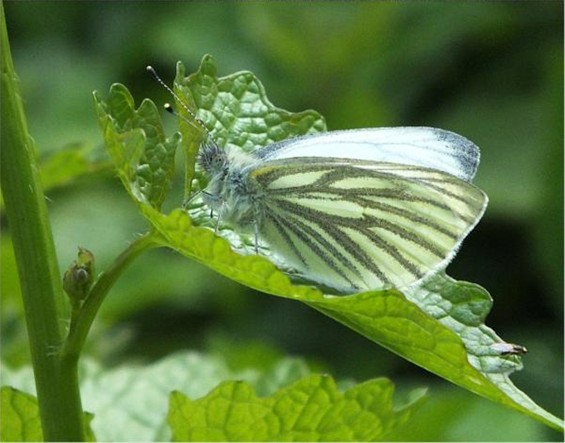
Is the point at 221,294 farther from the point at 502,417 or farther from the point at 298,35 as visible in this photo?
the point at 502,417

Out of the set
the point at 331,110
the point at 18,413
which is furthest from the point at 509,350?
the point at 331,110

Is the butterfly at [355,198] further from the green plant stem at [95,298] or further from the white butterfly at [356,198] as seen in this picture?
the green plant stem at [95,298]

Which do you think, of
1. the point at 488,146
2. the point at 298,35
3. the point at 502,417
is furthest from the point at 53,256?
the point at 488,146

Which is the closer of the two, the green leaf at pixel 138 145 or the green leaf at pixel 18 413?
the green leaf at pixel 138 145

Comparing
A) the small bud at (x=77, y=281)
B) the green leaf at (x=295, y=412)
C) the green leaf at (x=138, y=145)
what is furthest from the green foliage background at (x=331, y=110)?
the small bud at (x=77, y=281)

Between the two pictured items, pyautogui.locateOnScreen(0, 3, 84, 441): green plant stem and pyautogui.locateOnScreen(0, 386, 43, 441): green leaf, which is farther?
pyautogui.locateOnScreen(0, 386, 43, 441): green leaf

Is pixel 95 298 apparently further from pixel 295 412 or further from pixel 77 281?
pixel 295 412

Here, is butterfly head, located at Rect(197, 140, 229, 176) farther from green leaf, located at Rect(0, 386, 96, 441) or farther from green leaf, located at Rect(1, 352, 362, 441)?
green leaf, located at Rect(0, 386, 96, 441)

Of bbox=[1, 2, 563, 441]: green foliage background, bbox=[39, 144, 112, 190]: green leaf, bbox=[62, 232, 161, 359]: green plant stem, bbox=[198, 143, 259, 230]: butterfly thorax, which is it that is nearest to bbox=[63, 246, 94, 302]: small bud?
bbox=[62, 232, 161, 359]: green plant stem
